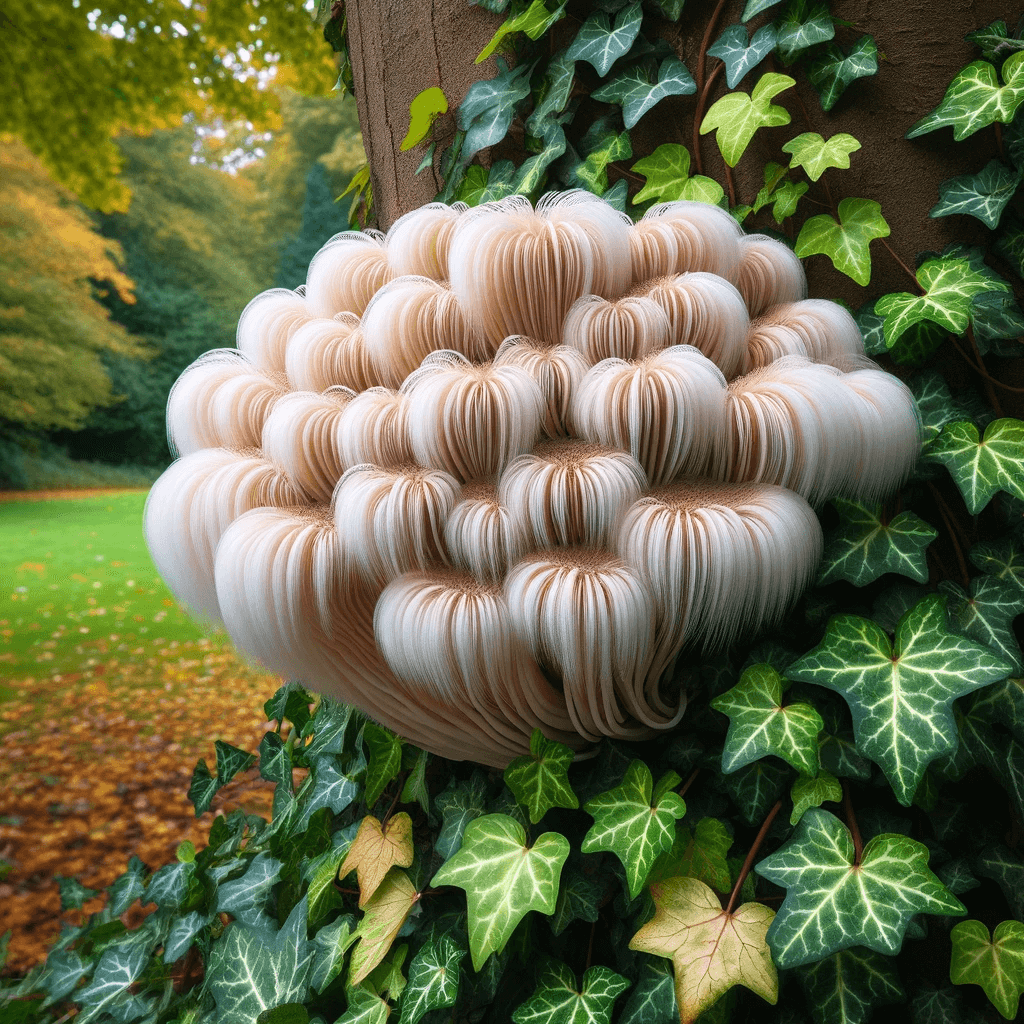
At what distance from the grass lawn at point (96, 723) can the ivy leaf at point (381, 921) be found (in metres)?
2.82

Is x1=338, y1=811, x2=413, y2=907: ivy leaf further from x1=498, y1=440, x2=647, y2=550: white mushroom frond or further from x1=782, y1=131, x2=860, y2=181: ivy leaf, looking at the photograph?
x1=782, y1=131, x2=860, y2=181: ivy leaf

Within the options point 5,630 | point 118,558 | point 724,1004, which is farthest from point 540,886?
point 118,558

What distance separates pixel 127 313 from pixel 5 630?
768cm

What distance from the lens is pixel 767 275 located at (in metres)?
0.78

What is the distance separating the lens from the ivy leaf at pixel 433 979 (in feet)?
2.51

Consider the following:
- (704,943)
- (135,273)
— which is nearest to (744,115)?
(704,943)

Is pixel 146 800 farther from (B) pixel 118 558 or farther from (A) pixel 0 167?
(A) pixel 0 167

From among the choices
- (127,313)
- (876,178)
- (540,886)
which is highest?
(127,313)

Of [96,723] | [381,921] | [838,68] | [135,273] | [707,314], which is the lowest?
[96,723]

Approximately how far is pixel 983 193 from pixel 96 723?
5.13 meters

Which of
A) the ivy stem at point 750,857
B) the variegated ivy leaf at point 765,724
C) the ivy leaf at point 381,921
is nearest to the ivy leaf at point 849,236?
the variegated ivy leaf at point 765,724

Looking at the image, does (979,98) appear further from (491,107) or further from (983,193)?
(491,107)

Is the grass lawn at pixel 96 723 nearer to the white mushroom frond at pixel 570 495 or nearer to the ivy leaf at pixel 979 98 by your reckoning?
the white mushroom frond at pixel 570 495

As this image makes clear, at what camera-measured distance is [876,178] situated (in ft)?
2.67
